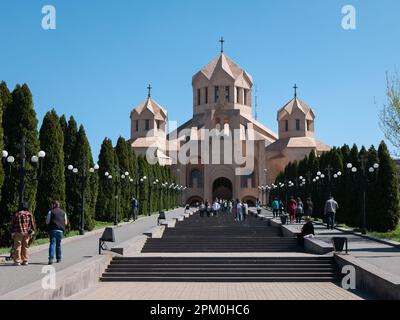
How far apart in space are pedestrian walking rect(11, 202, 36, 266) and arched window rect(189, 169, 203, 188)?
5597 cm

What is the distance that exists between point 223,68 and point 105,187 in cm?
4557

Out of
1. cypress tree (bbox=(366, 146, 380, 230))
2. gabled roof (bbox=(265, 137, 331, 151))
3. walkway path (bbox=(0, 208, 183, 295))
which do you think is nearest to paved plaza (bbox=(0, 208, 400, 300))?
walkway path (bbox=(0, 208, 183, 295))

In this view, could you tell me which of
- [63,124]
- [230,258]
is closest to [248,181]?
[63,124]

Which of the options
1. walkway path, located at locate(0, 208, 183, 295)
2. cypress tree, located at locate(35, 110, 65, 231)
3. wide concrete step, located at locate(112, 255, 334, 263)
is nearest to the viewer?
walkway path, located at locate(0, 208, 183, 295)

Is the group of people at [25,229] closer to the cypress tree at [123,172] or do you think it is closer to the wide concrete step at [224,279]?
the wide concrete step at [224,279]

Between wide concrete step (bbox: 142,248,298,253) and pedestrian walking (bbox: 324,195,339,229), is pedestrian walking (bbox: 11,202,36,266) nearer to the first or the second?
wide concrete step (bbox: 142,248,298,253)

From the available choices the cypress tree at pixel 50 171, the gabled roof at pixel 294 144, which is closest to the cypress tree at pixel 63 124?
the cypress tree at pixel 50 171

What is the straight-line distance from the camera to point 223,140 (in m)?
65.8

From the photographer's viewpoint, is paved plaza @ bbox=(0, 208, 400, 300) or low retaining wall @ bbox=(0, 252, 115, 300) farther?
paved plaza @ bbox=(0, 208, 400, 300)

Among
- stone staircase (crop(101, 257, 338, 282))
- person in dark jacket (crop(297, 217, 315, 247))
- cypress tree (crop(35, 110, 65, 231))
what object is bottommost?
stone staircase (crop(101, 257, 338, 282))

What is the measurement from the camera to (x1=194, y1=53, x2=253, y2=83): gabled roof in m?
73.3
